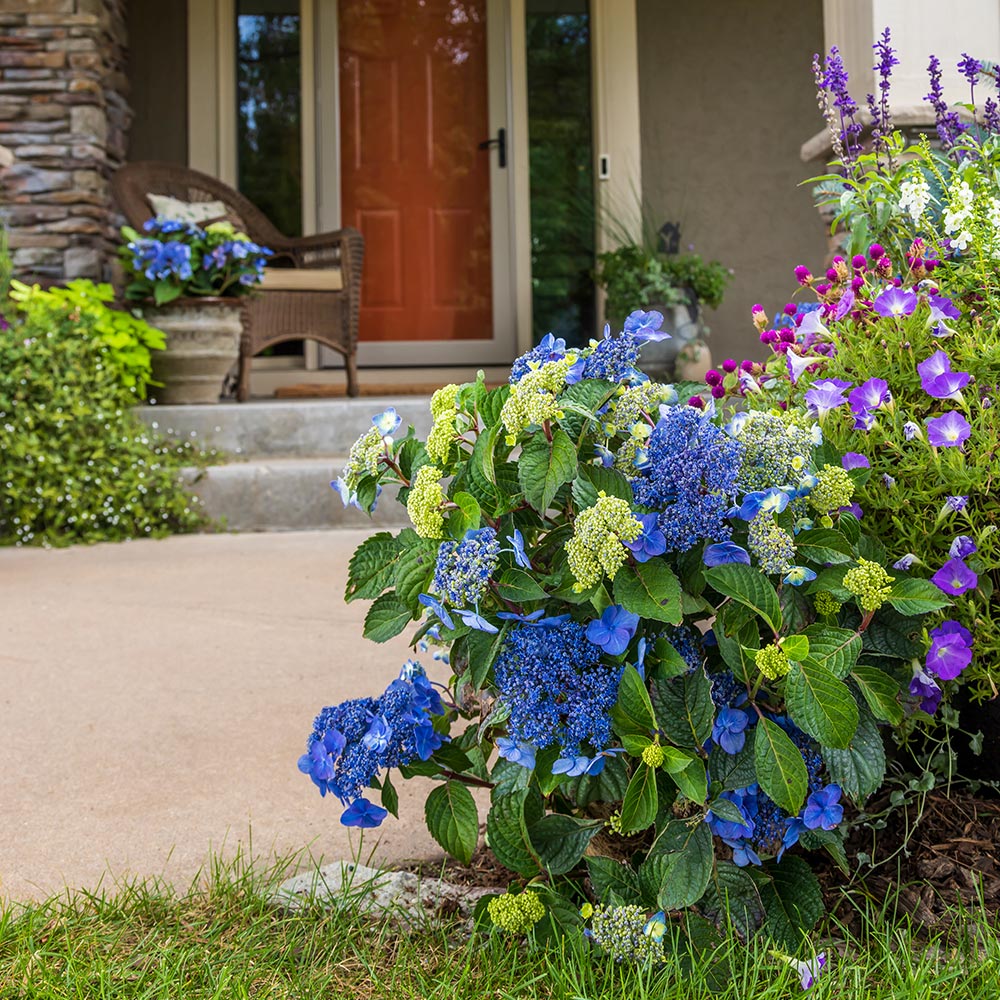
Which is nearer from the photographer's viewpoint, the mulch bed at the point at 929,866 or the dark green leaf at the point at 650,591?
the dark green leaf at the point at 650,591

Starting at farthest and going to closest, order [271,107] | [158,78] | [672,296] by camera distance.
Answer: [271,107] < [158,78] < [672,296]

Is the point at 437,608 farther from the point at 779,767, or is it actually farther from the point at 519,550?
the point at 779,767

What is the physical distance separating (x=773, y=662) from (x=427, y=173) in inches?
214

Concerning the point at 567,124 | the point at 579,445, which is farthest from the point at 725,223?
the point at 579,445

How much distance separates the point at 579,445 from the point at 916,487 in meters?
0.39

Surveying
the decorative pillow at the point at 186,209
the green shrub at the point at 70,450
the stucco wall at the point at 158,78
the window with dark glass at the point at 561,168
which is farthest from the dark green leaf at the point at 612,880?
the stucco wall at the point at 158,78

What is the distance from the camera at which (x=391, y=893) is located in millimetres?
1217

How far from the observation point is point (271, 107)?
583cm

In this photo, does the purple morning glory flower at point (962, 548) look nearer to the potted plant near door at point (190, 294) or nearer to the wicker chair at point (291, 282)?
the potted plant near door at point (190, 294)

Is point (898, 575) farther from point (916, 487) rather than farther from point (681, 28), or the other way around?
point (681, 28)

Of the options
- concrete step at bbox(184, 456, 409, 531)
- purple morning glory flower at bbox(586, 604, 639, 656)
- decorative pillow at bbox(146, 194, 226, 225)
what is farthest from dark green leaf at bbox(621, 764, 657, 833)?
decorative pillow at bbox(146, 194, 226, 225)

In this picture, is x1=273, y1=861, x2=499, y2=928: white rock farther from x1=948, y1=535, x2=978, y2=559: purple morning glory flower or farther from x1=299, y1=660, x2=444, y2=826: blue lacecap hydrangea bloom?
x1=948, y1=535, x2=978, y2=559: purple morning glory flower

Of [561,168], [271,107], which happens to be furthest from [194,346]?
[561,168]

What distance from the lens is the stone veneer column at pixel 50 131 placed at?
15.2 feet
